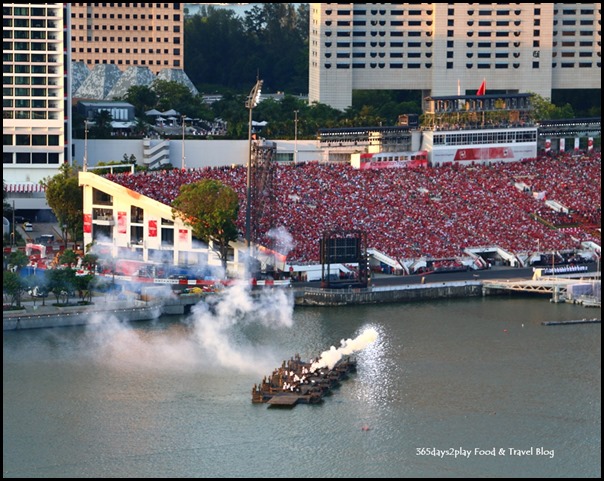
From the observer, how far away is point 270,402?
5075cm

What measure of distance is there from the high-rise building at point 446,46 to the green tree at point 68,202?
1075 inches

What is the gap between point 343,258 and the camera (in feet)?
214

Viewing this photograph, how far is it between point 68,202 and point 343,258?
1059 centimetres

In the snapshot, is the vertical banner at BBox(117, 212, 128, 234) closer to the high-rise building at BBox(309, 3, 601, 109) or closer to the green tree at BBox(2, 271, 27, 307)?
the green tree at BBox(2, 271, 27, 307)

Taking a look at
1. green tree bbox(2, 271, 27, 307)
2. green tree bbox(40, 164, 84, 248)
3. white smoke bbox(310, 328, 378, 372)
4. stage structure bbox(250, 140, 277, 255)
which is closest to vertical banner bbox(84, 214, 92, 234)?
green tree bbox(40, 164, 84, 248)

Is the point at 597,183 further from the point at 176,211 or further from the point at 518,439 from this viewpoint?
the point at 518,439

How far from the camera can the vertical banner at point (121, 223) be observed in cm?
6850

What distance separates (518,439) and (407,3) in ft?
166

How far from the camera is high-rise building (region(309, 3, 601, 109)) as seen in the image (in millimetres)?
95688

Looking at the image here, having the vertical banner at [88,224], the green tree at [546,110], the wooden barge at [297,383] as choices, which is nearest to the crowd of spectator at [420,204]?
the vertical banner at [88,224]

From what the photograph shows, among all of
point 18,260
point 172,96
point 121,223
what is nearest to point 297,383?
point 18,260

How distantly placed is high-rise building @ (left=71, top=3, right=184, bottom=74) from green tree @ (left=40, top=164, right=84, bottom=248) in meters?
39.1

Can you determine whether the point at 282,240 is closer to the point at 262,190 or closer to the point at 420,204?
the point at 262,190

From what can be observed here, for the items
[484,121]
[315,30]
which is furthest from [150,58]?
[484,121]
